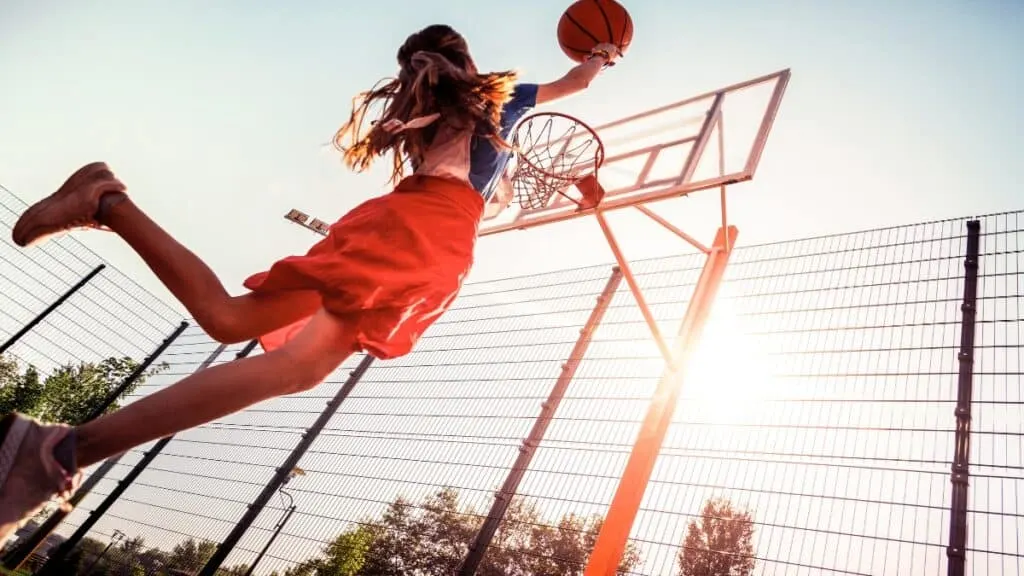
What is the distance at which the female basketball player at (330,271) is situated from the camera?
3.45 feet

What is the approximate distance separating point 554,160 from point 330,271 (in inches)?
107

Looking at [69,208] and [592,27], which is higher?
[592,27]

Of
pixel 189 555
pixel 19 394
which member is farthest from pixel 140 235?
pixel 19 394

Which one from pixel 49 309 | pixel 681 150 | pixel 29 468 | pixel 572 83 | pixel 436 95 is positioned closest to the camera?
pixel 29 468

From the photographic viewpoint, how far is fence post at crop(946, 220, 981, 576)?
9.11 ft

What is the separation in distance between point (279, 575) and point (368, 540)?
93 cm

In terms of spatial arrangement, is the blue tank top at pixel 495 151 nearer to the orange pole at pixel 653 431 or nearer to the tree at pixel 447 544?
the orange pole at pixel 653 431

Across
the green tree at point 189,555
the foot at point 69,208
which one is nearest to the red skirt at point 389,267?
the foot at point 69,208

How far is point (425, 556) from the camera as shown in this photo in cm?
452

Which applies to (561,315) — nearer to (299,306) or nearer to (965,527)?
(965,527)

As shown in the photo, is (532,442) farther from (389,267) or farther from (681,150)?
(389,267)

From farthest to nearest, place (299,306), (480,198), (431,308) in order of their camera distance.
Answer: (480,198) → (431,308) → (299,306)

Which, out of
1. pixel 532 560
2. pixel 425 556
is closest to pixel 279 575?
pixel 425 556

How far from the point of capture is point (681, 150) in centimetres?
428
